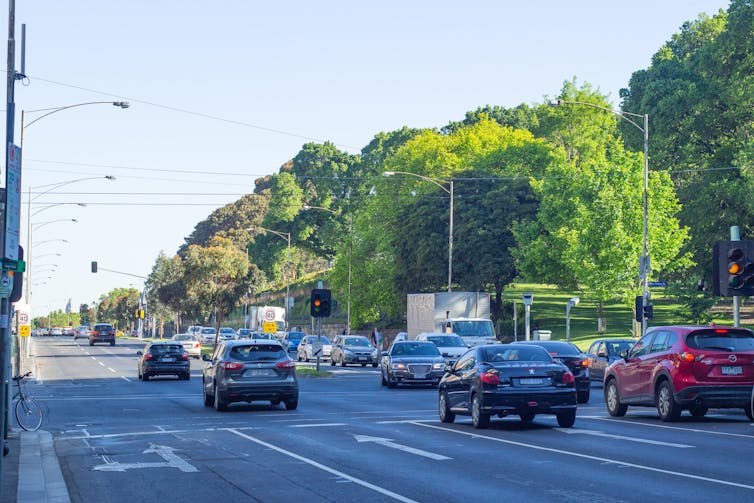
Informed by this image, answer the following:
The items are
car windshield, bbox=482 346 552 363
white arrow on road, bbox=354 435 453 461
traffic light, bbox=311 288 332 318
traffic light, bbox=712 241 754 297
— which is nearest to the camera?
white arrow on road, bbox=354 435 453 461

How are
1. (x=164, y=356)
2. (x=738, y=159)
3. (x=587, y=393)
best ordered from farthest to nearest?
(x=738, y=159), (x=164, y=356), (x=587, y=393)

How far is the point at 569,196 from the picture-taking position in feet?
215

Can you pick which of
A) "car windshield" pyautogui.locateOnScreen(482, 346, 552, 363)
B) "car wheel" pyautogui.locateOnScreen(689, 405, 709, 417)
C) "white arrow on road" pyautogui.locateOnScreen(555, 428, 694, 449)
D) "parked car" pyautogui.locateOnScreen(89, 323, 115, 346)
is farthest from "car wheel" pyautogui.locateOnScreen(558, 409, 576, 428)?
"parked car" pyautogui.locateOnScreen(89, 323, 115, 346)

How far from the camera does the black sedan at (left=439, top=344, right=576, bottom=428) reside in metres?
20.2

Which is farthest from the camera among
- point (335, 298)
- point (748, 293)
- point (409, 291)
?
point (335, 298)

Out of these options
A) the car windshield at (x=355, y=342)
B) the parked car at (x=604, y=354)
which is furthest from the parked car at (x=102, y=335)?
the parked car at (x=604, y=354)

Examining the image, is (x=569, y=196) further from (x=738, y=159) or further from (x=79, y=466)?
(x=79, y=466)

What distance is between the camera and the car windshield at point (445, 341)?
1667 inches

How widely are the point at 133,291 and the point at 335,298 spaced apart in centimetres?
11388

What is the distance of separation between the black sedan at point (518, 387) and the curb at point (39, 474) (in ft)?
24.3

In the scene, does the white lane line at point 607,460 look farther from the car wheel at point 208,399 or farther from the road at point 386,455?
the car wheel at point 208,399

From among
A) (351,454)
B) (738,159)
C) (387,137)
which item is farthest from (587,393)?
(387,137)

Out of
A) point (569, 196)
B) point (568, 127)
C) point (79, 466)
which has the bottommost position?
point (79, 466)

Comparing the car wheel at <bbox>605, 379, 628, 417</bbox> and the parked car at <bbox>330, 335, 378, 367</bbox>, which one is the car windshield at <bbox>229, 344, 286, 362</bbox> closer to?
the car wheel at <bbox>605, 379, 628, 417</bbox>
